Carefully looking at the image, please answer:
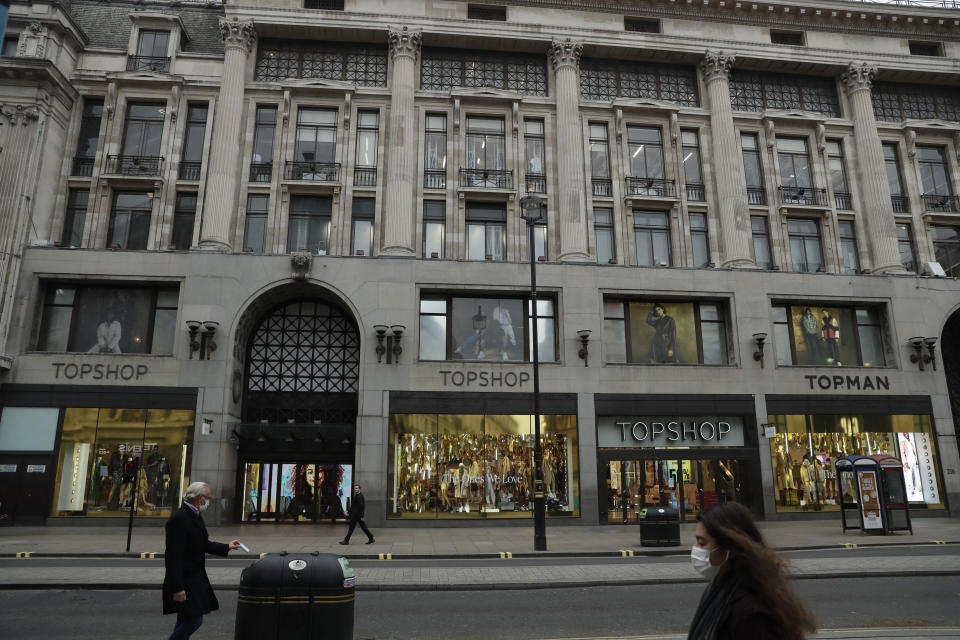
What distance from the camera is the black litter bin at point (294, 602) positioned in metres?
6.33

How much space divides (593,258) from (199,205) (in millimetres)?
16954

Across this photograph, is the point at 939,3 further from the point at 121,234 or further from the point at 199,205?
the point at 121,234

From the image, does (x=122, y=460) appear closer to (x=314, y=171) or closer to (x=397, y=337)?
(x=397, y=337)

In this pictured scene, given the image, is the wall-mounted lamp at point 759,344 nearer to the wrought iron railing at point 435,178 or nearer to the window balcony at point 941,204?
the window balcony at point 941,204

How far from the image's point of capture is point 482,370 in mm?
25234

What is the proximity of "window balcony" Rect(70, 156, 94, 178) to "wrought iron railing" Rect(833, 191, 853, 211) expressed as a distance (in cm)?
3374

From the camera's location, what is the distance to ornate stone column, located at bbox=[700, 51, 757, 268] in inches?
1097

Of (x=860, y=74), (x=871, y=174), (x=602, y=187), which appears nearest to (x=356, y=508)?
(x=602, y=187)

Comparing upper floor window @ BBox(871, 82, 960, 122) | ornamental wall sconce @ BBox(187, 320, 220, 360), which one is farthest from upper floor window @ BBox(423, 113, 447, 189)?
upper floor window @ BBox(871, 82, 960, 122)

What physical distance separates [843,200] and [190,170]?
30.2 m

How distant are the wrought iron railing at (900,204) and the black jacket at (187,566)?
34.1m

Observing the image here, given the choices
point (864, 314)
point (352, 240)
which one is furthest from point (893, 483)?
point (352, 240)

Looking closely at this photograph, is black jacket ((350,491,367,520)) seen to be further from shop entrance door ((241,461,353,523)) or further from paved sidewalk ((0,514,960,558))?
shop entrance door ((241,461,353,523))

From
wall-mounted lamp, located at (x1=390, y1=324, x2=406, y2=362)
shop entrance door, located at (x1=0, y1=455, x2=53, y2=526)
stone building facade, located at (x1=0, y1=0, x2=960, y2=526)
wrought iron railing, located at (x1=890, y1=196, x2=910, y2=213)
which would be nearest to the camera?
shop entrance door, located at (x1=0, y1=455, x2=53, y2=526)
